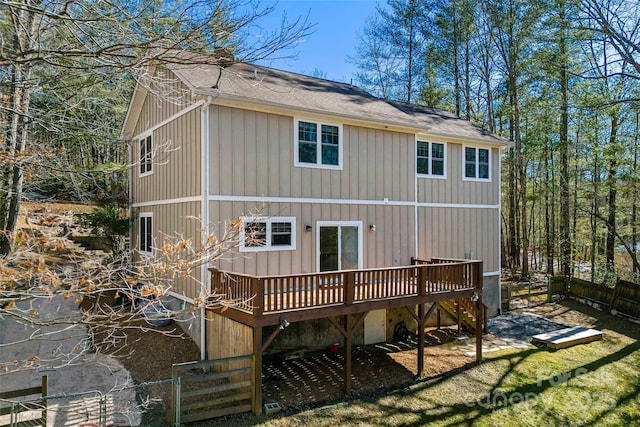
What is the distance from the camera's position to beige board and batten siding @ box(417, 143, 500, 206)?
1267cm

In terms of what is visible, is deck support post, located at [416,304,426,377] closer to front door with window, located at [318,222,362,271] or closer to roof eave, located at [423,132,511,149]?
front door with window, located at [318,222,362,271]

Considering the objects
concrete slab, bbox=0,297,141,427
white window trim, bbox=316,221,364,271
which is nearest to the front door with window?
white window trim, bbox=316,221,364,271

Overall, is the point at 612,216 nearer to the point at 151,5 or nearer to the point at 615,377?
the point at 615,377

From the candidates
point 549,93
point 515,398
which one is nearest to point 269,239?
point 515,398

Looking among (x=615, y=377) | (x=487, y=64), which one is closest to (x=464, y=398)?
(x=615, y=377)

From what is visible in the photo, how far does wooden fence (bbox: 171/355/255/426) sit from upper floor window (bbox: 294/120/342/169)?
4.80 m

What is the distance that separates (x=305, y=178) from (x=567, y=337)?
880 cm

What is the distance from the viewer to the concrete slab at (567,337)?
11305 mm

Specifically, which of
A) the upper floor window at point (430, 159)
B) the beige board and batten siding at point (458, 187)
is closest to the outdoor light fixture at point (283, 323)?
the beige board and batten siding at point (458, 187)

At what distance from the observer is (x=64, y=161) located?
6766 millimetres

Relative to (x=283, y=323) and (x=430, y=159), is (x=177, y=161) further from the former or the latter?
(x=430, y=159)

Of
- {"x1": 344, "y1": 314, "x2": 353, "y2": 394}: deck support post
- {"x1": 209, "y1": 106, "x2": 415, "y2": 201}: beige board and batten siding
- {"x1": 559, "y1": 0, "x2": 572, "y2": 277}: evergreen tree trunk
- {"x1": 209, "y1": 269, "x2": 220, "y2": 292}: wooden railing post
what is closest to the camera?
→ {"x1": 344, "y1": 314, "x2": 353, "y2": 394}: deck support post

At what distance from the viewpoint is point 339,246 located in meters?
10.6

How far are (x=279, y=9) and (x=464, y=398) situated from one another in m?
7.94
